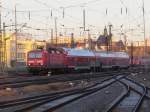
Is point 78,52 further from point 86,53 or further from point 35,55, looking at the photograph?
point 35,55

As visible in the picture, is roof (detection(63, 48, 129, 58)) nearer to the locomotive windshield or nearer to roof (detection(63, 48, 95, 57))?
roof (detection(63, 48, 95, 57))

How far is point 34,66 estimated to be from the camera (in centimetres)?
5338

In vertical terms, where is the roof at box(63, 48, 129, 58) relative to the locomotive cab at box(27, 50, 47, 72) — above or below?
above

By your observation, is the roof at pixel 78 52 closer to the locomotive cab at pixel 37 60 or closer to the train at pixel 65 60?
the train at pixel 65 60

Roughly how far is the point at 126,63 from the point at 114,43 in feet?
241

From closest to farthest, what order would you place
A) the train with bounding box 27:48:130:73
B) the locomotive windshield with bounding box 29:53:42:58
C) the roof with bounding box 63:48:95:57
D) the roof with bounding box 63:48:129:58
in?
the train with bounding box 27:48:130:73, the locomotive windshield with bounding box 29:53:42:58, the roof with bounding box 63:48:95:57, the roof with bounding box 63:48:129:58

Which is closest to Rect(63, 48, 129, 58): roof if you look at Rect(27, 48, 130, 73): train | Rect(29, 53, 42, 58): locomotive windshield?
Rect(27, 48, 130, 73): train

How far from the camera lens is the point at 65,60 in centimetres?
5631

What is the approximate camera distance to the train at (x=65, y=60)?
53.3 m

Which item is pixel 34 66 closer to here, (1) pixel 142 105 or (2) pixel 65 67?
(2) pixel 65 67

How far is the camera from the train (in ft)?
175

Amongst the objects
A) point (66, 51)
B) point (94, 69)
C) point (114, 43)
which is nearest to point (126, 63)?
point (94, 69)

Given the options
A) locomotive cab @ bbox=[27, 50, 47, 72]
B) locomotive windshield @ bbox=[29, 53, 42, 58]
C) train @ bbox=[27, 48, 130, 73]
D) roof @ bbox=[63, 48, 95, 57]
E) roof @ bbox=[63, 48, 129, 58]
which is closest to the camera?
locomotive cab @ bbox=[27, 50, 47, 72]

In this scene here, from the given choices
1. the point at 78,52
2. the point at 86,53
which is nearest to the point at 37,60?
the point at 78,52
